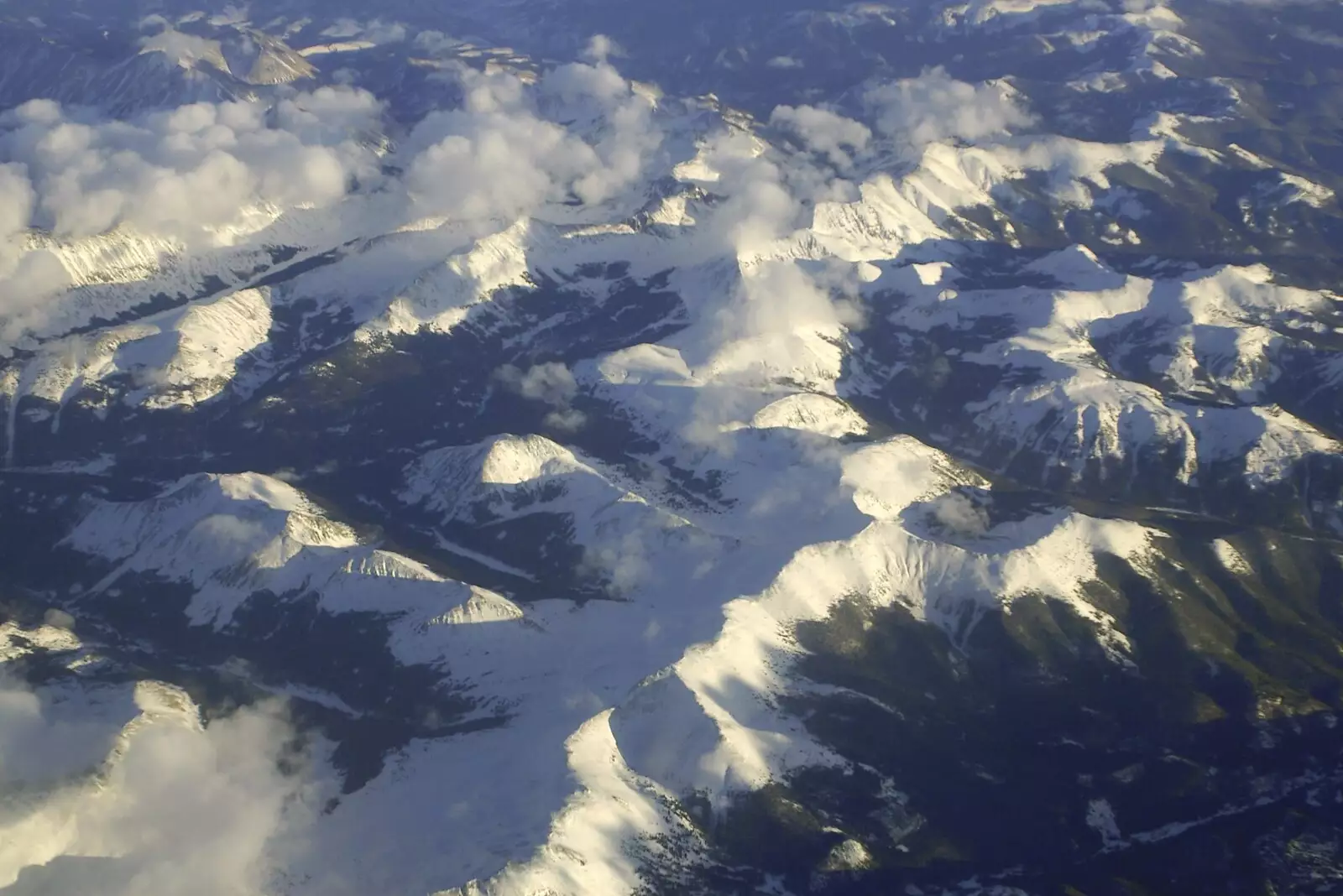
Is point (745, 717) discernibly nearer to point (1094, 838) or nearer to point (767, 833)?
point (767, 833)

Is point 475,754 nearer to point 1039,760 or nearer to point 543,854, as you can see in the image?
point 543,854

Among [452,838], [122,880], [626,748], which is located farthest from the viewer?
A: [626,748]

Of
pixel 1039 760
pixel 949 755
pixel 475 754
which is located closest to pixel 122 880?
pixel 475 754

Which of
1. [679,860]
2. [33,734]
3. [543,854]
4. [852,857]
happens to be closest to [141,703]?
[33,734]

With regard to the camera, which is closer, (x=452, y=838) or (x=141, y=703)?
(x=452, y=838)

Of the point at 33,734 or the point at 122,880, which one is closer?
the point at 122,880

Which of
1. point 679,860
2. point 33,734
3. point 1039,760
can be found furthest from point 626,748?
point 33,734

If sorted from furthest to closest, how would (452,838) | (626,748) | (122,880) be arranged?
(626,748) → (452,838) → (122,880)
